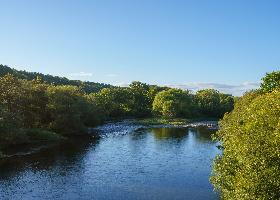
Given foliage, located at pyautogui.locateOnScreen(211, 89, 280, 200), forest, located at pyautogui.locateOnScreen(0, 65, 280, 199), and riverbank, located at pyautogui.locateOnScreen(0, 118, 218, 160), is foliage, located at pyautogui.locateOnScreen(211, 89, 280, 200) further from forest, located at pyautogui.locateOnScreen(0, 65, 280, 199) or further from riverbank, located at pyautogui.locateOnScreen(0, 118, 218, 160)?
riverbank, located at pyautogui.locateOnScreen(0, 118, 218, 160)

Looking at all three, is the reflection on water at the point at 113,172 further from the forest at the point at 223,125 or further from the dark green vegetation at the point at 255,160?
the dark green vegetation at the point at 255,160

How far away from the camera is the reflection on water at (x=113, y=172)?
204 feet

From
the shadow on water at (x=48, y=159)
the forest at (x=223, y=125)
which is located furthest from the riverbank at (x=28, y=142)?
the shadow on water at (x=48, y=159)

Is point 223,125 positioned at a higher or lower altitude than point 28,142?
higher

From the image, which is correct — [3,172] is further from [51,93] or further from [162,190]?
[51,93]

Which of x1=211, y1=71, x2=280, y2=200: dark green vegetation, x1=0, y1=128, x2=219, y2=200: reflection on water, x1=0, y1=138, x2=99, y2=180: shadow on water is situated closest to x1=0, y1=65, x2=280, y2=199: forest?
x1=211, y1=71, x2=280, y2=200: dark green vegetation

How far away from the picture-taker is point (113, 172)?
7606 cm

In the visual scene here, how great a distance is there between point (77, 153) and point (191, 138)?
43408 millimetres

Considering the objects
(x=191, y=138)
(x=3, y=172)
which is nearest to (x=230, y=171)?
(x=3, y=172)

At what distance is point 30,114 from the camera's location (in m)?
122

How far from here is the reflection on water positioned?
6203cm

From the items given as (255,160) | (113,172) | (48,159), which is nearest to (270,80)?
(113,172)

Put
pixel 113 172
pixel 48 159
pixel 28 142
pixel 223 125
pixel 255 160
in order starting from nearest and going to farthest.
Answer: pixel 255 160 → pixel 113 172 → pixel 223 125 → pixel 48 159 → pixel 28 142

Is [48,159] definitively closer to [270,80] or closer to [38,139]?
[38,139]
